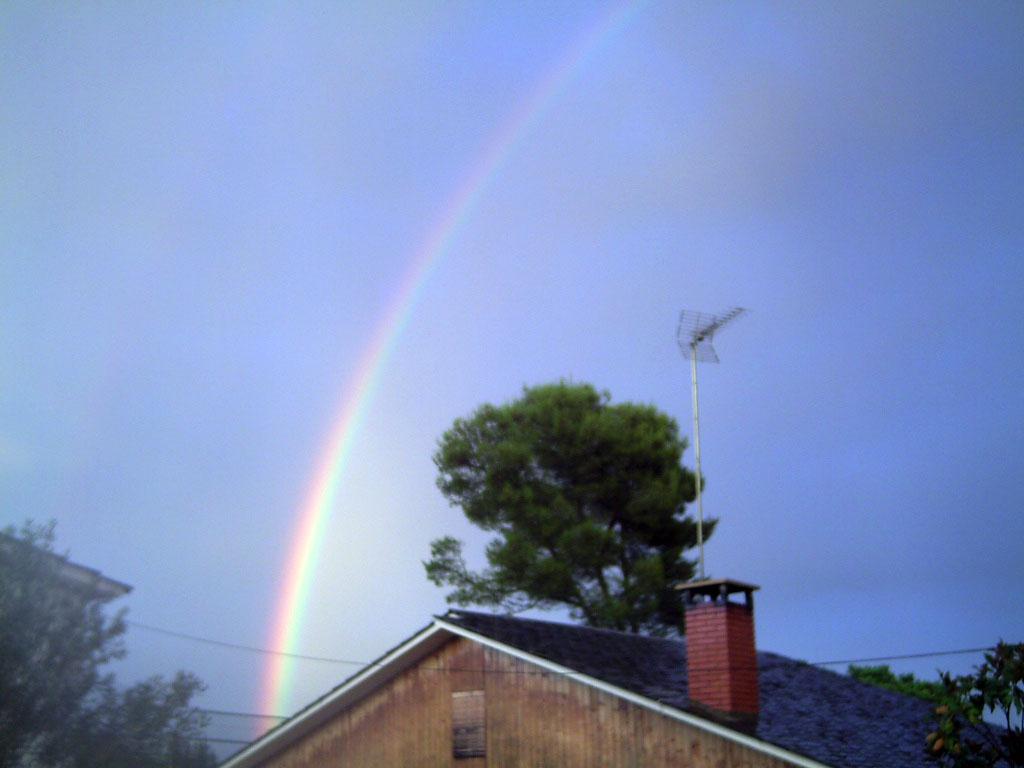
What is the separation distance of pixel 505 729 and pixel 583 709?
172 cm

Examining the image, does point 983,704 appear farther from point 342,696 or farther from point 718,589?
point 342,696

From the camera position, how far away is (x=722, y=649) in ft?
62.9

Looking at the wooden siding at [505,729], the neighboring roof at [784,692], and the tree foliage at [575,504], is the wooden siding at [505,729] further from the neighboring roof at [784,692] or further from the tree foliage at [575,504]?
the tree foliage at [575,504]

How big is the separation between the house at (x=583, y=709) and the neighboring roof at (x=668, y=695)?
4cm

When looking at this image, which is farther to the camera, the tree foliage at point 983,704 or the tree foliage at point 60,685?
the tree foliage at point 60,685

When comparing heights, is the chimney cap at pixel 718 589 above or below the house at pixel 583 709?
above

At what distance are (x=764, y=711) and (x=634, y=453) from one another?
22.2 m

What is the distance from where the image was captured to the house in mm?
16828

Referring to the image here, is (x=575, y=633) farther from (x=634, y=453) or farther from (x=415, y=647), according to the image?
(x=634, y=453)

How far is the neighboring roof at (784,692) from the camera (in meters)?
17.0

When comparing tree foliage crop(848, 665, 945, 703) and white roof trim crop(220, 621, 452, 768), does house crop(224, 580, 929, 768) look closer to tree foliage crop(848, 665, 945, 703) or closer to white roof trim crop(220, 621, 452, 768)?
white roof trim crop(220, 621, 452, 768)

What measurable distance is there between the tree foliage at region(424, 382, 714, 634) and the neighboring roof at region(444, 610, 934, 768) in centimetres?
1308

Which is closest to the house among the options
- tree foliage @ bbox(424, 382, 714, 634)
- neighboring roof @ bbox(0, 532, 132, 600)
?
neighboring roof @ bbox(0, 532, 132, 600)

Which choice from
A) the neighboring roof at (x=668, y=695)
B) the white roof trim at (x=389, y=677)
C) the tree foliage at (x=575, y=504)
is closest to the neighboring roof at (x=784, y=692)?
the neighboring roof at (x=668, y=695)
